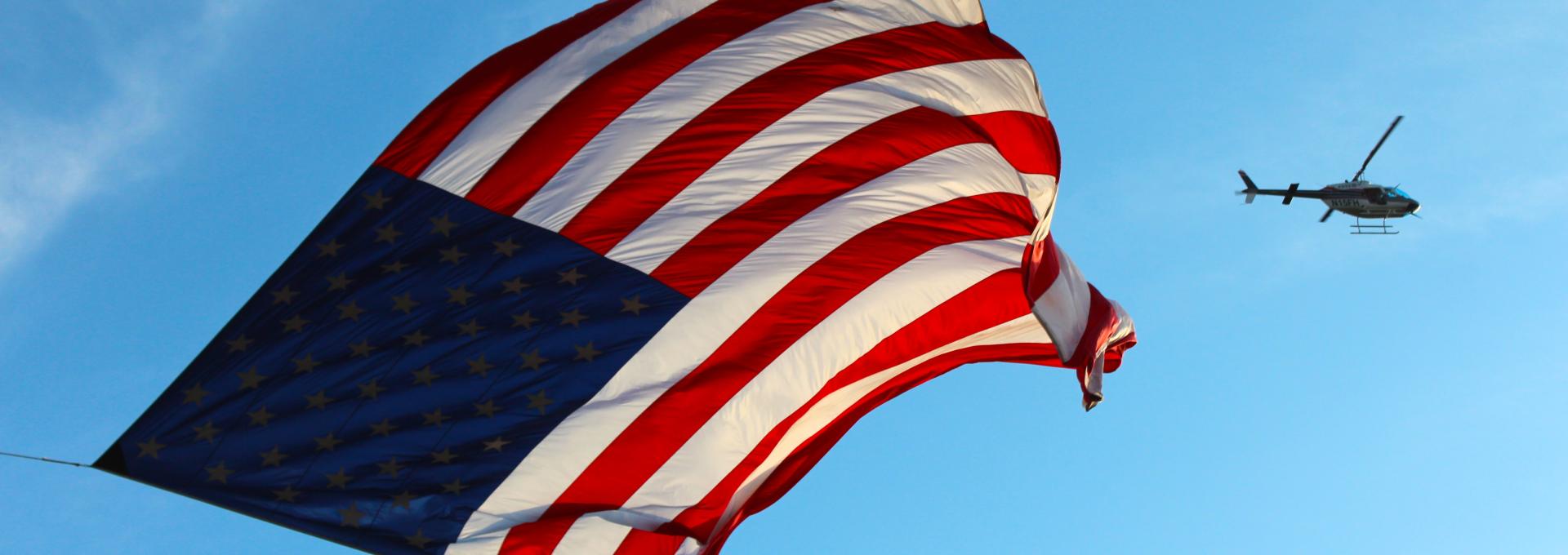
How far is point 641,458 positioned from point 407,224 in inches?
87.3

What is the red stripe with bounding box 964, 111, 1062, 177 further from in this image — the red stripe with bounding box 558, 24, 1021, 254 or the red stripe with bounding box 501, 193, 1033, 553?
the red stripe with bounding box 558, 24, 1021, 254

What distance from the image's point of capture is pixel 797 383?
35.5 feet

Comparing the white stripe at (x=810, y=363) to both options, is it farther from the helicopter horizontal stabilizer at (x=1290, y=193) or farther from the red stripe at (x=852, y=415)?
the helicopter horizontal stabilizer at (x=1290, y=193)

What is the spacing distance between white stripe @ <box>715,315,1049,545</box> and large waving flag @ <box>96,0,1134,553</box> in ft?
0.14

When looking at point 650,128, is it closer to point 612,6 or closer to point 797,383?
point 612,6

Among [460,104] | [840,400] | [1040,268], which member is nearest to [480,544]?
[460,104]

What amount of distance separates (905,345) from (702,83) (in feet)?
8.26

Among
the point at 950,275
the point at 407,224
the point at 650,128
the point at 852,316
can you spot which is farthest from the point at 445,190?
the point at 950,275

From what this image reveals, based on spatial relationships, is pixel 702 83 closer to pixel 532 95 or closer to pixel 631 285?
pixel 532 95

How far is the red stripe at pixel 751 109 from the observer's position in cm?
1041

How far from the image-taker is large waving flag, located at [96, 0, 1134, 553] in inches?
376

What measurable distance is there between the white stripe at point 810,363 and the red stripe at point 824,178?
0.75 meters

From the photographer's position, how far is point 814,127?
10.9 metres

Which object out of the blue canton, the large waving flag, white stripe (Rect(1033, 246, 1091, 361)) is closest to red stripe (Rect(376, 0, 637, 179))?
the large waving flag
